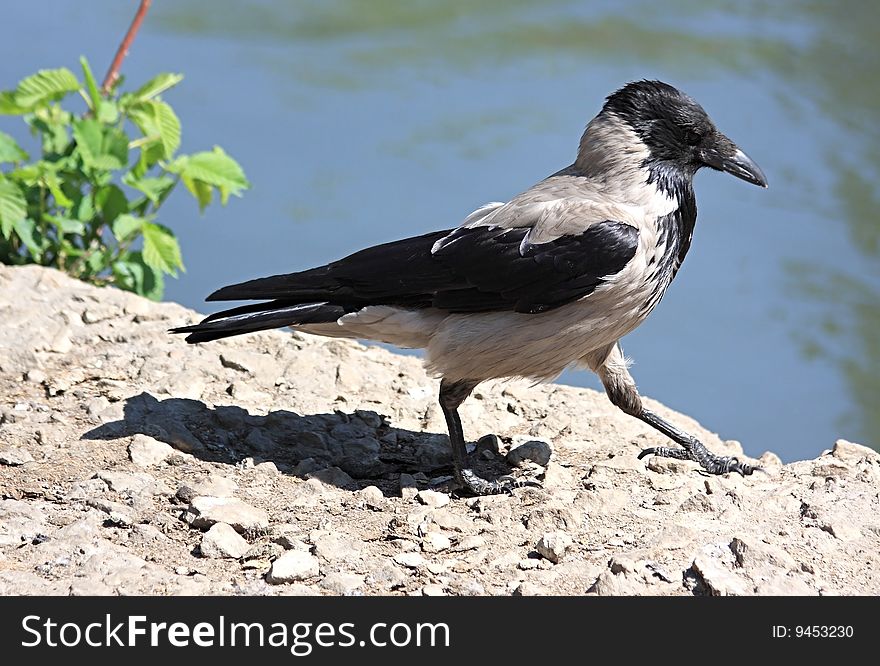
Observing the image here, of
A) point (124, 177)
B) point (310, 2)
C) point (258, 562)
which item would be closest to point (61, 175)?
point (124, 177)

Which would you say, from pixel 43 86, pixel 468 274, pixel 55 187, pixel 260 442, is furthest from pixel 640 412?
pixel 43 86

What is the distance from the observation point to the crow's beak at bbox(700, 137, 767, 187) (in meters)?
5.31

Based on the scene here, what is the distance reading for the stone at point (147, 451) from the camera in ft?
16.5

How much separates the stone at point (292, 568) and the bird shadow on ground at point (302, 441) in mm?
841

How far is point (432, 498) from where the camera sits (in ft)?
16.3

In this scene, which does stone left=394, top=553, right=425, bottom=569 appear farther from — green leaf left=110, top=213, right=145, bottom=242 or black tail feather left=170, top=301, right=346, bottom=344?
green leaf left=110, top=213, right=145, bottom=242

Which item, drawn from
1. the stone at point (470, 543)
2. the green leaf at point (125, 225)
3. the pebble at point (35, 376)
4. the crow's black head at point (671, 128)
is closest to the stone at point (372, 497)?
the stone at point (470, 543)

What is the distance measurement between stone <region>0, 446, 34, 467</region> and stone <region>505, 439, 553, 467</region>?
2.12 metres

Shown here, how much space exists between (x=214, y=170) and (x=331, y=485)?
2.50 meters

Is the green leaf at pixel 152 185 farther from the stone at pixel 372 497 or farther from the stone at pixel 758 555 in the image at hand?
A: the stone at pixel 758 555

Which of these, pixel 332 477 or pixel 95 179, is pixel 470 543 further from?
pixel 95 179

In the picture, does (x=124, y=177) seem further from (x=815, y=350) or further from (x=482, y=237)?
(x=815, y=350)

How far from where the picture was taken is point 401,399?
19.8 ft

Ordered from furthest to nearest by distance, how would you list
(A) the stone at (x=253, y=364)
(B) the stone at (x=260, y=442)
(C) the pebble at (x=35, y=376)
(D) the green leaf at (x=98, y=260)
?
(D) the green leaf at (x=98, y=260) → (A) the stone at (x=253, y=364) → (C) the pebble at (x=35, y=376) → (B) the stone at (x=260, y=442)
